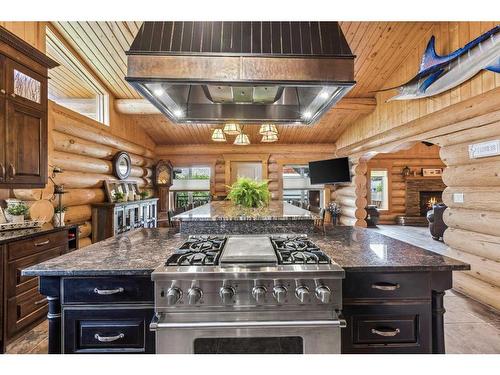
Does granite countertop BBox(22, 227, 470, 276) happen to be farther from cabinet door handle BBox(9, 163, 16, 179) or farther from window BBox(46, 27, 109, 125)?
window BBox(46, 27, 109, 125)

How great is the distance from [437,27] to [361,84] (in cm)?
153

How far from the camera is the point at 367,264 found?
4.77 ft

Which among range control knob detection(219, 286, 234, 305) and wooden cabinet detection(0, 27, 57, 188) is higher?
wooden cabinet detection(0, 27, 57, 188)

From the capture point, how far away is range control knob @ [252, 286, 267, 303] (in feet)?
4.38

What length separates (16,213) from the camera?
2.61 m

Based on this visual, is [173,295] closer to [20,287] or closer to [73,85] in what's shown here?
[20,287]

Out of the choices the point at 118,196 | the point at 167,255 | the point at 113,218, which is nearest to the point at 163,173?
the point at 118,196

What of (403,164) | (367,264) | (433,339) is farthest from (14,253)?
(403,164)

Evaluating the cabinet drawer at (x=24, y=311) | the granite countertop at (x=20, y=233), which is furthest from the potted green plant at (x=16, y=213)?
the cabinet drawer at (x=24, y=311)

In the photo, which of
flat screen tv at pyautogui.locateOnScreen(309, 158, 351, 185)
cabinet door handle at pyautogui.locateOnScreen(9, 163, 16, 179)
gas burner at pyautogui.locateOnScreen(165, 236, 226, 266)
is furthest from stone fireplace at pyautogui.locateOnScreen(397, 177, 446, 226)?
cabinet door handle at pyautogui.locateOnScreen(9, 163, 16, 179)

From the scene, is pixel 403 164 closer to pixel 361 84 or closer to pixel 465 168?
pixel 361 84

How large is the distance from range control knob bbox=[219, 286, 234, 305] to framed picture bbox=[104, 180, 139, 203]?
13.2ft

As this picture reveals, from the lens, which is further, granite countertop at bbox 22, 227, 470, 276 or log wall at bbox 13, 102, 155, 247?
log wall at bbox 13, 102, 155, 247

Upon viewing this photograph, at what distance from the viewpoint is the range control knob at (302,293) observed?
1.33m
